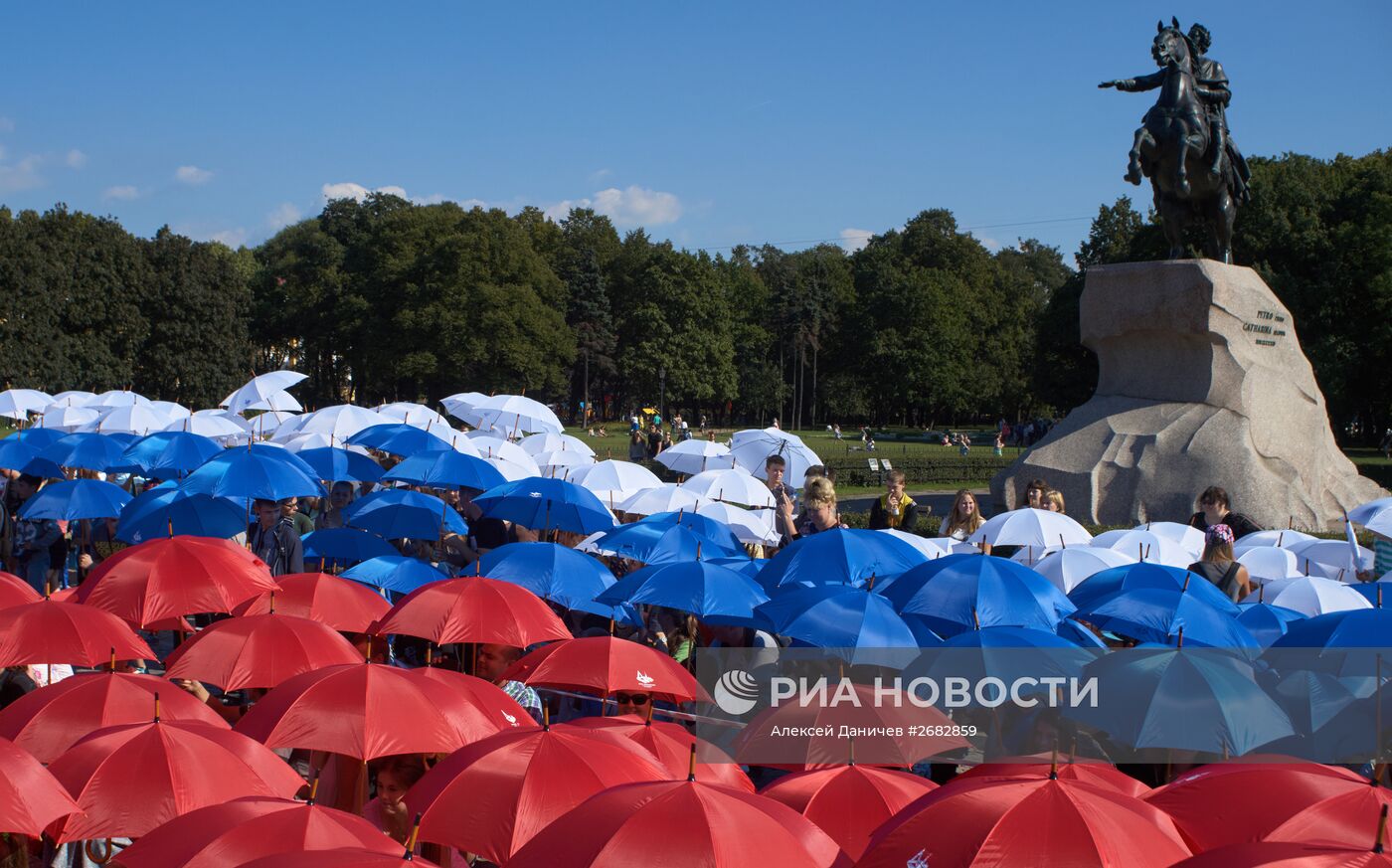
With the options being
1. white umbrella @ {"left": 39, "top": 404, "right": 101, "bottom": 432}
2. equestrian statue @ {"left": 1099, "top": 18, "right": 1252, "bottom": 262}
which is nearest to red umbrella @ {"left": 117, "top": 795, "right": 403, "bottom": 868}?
equestrian statue @ {"left": 1099, "top": 18, "right": 1252, "bottom": 262}

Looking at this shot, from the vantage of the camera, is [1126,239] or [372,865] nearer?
[372,865]

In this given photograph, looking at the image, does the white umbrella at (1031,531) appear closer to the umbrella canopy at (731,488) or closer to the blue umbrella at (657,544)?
the blue umbrella at (657,544)

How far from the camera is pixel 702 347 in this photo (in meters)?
72.8

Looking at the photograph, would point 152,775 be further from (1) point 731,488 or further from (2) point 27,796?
(1) point 731,488

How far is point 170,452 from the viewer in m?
14.1

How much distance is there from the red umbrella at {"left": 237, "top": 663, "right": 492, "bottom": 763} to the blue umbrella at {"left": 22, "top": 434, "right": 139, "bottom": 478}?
10.2 metres

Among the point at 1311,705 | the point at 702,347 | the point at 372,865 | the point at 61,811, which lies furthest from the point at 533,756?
the point at 702,347

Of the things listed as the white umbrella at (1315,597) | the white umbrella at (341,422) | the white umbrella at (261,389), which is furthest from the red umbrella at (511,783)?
the white umbrella at (261,389)

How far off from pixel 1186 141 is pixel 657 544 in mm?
13043

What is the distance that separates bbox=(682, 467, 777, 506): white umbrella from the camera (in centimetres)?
1299

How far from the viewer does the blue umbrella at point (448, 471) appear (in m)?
12.8

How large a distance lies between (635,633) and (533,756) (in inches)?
183

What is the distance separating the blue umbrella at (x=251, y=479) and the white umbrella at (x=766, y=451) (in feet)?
21.6

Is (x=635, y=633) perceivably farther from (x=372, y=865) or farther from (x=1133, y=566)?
(x=372, y=865)
